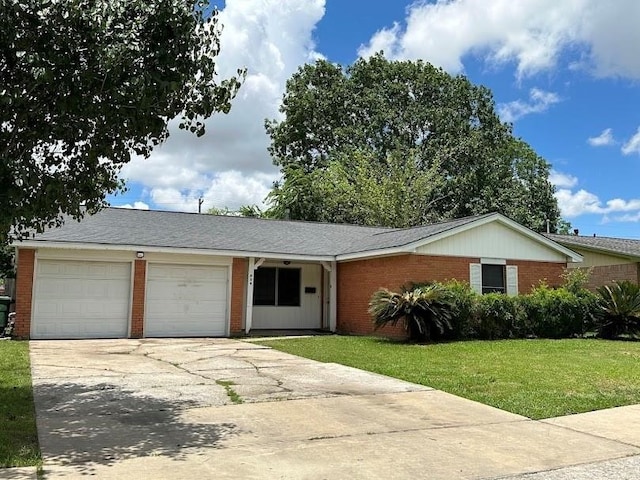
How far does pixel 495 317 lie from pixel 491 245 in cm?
272

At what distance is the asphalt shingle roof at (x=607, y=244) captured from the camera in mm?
22506

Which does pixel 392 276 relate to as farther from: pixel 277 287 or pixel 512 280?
pixel 277 287

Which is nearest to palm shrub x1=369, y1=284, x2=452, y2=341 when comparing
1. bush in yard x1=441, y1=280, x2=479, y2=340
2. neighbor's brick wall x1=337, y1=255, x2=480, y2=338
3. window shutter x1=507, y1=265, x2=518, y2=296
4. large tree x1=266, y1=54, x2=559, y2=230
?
bush in yard x1=441, y1=280, x2=479, y2=340

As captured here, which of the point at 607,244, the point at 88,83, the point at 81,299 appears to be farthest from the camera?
the point at 607,244

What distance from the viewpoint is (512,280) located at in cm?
1775

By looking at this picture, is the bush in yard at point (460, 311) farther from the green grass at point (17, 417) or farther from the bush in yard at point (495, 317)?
the green grass at point (17, 417)

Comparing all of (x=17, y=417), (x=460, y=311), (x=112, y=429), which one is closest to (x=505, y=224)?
(x=460, y=311)

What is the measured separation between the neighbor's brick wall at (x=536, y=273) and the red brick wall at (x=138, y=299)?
420 inches

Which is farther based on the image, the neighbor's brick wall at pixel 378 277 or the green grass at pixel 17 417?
the neighbor's brick wall at pixel 378 277

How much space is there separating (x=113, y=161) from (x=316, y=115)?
116 feet

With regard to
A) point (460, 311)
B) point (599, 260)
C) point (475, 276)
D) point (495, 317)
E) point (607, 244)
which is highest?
point (607, 244)

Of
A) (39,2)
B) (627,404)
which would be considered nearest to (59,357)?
(39,2)

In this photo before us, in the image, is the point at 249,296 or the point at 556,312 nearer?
the point at 556,312

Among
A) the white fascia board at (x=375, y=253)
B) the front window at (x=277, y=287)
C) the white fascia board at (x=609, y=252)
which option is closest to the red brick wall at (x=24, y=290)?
the front window at (x=277, y=287)
